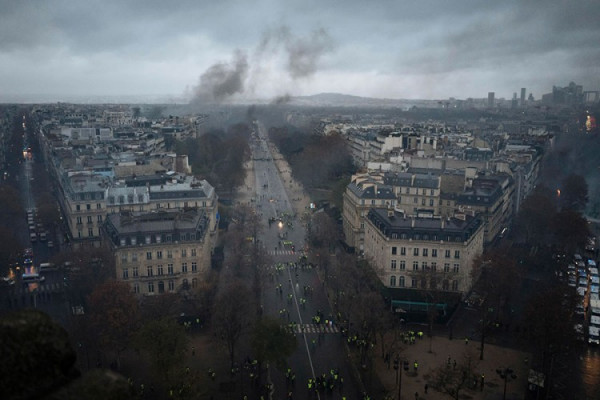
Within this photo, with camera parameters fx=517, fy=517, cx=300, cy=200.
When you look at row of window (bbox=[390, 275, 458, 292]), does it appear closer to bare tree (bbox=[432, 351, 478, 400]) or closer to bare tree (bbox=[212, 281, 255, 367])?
bare tree (bbox=[432, 351, 478, 400])

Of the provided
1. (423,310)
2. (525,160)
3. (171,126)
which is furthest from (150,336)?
(171,126)

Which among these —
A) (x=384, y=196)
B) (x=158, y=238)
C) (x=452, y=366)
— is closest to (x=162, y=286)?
(x=158, y=238)

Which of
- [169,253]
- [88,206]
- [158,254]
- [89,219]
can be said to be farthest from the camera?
[89,219]

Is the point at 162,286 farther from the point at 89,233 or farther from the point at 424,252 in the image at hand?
the point at 424,252

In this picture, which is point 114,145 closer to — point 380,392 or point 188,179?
point 188,179

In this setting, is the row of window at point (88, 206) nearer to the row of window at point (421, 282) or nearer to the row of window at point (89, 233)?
the row of window at point (89, 233)

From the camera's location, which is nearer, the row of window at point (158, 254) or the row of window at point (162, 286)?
Result: the row of window at point (158, 254)

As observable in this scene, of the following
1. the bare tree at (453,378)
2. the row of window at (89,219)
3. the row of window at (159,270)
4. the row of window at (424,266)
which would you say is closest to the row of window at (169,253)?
A: the row of window at (159,270)
